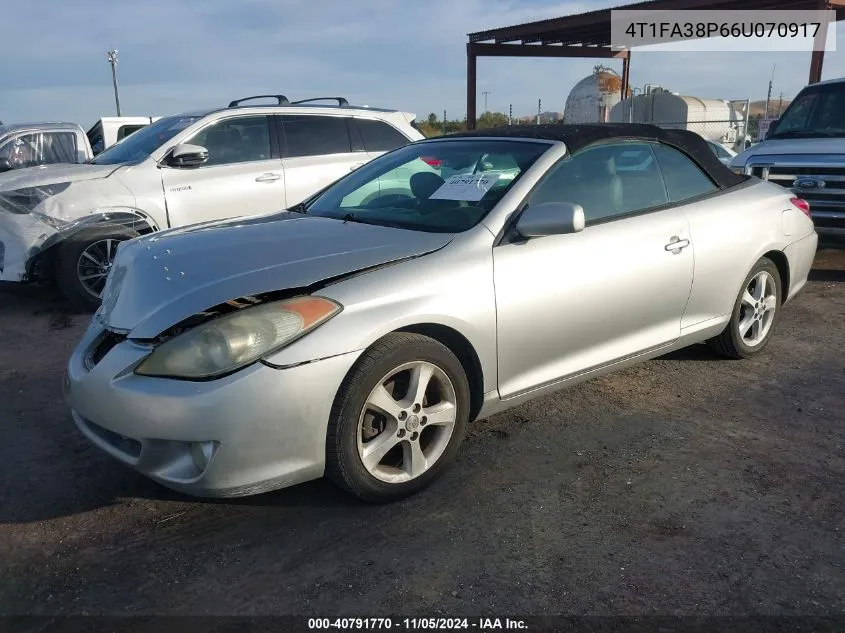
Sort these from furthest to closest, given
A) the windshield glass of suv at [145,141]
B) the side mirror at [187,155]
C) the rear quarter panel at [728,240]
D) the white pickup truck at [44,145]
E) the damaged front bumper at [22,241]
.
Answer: the white pickup truck at [44,145] → the windshield glass of suv at [145,141] → the side mirror at [187,155] → the damaged front bumper at [22,241] → the rear quarter panel at [728,240]

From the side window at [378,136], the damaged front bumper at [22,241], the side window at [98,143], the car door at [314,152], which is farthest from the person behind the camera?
the side window at [98,143]

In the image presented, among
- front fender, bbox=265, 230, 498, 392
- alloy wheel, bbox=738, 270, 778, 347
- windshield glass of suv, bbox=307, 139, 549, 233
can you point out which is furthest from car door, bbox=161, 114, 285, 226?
alloy wheel, bbox=738, 270, 778, 347

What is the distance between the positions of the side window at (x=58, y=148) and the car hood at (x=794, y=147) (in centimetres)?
862

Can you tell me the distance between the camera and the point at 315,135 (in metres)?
7.27

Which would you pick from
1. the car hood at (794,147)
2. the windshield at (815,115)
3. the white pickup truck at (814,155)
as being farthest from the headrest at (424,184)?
the windshield at (815,115)

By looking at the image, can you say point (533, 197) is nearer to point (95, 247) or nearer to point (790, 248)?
point (790, 248)

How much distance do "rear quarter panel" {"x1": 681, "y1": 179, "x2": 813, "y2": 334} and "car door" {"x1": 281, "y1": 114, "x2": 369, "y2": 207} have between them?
3864 mm

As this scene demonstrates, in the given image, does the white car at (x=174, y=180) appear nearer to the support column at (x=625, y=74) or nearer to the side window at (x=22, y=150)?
the side window at (x=22, y=150)

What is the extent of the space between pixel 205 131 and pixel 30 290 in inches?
101

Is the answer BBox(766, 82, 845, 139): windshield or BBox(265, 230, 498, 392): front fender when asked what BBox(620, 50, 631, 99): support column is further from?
BBox(265, 230, 498, 392): front fender

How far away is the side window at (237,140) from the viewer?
22.1ft

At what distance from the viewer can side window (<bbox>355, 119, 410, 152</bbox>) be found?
24.8 feet

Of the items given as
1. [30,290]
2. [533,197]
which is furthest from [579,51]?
[533,197]

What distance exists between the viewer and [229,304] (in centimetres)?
263
